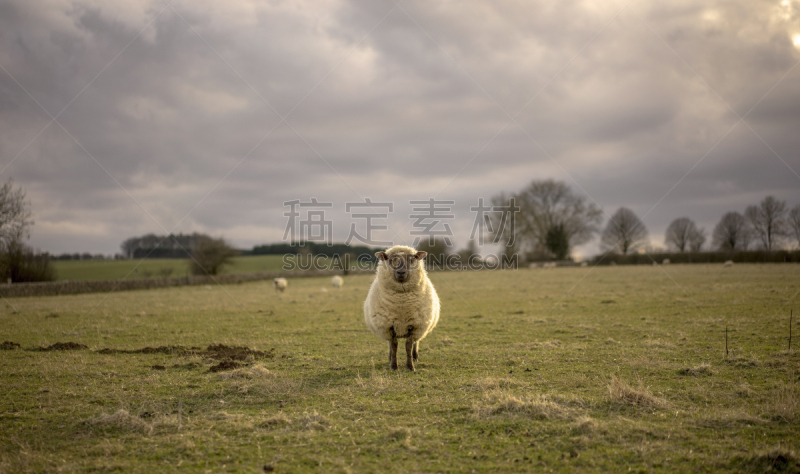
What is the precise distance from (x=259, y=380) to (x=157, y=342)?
6.75 meters

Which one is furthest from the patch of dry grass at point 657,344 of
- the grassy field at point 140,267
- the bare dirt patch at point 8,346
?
→ the grassy field at point 140,267

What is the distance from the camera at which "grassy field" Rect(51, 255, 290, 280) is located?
58.8 m

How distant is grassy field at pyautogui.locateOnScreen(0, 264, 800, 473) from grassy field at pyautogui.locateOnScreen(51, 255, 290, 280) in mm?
52890

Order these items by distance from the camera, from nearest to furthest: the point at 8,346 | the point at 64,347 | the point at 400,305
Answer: the point at 400,305 → the point at 64,347 → the point at 8,346

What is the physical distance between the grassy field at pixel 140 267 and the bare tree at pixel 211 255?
6.74 ft

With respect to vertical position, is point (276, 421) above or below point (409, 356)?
below

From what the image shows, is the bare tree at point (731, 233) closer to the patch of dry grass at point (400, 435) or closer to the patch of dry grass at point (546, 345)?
the patch of dry grass at point (546, 345)

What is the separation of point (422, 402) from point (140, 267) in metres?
73.3

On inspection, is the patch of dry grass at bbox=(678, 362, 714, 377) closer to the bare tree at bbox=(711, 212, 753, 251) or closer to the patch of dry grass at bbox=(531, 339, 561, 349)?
the patch of dry grass at bbox=(531, 339, 561, 349)

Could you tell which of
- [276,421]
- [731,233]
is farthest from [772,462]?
[731,233]

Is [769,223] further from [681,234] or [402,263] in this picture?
[402,263]

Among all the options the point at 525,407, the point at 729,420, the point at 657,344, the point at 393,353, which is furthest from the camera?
the point at 657,344

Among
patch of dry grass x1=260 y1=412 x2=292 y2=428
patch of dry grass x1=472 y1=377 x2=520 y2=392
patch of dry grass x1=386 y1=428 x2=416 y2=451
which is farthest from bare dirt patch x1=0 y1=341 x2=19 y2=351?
patch of dry grass x1=472 y1=377 x2=520 y2=392

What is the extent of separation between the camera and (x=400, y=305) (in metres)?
9.08
